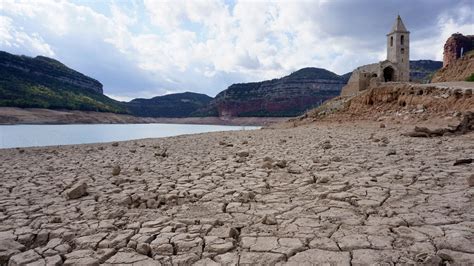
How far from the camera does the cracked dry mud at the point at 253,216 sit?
2646 millimetres

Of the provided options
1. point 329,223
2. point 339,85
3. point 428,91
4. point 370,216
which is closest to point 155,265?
point 329,223

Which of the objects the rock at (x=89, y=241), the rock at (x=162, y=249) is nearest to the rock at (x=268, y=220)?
the rock at (x=162, y=249)

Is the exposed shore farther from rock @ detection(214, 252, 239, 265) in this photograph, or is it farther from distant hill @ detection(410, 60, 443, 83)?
rock @ detection(214, 252, 239, 265)

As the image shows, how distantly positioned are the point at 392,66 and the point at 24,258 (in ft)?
116

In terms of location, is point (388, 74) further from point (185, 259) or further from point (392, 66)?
point (185, 259)

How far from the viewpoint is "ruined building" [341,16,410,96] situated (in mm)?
28094

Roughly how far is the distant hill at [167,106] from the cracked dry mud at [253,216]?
4831 inches

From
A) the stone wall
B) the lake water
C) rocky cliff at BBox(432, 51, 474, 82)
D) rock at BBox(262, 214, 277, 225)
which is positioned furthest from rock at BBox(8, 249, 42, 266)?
rocky cliff at BBox(432, 51, 474, 82)

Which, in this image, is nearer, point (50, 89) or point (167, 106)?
point (50, 89)

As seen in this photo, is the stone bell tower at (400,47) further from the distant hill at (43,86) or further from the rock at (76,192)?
the distant hill at (43,86)

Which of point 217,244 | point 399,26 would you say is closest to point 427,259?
point 217,244

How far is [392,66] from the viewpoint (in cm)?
3195

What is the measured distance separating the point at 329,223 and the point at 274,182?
6.41 ft

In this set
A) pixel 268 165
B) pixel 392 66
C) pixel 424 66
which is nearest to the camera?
pixel 268 165
